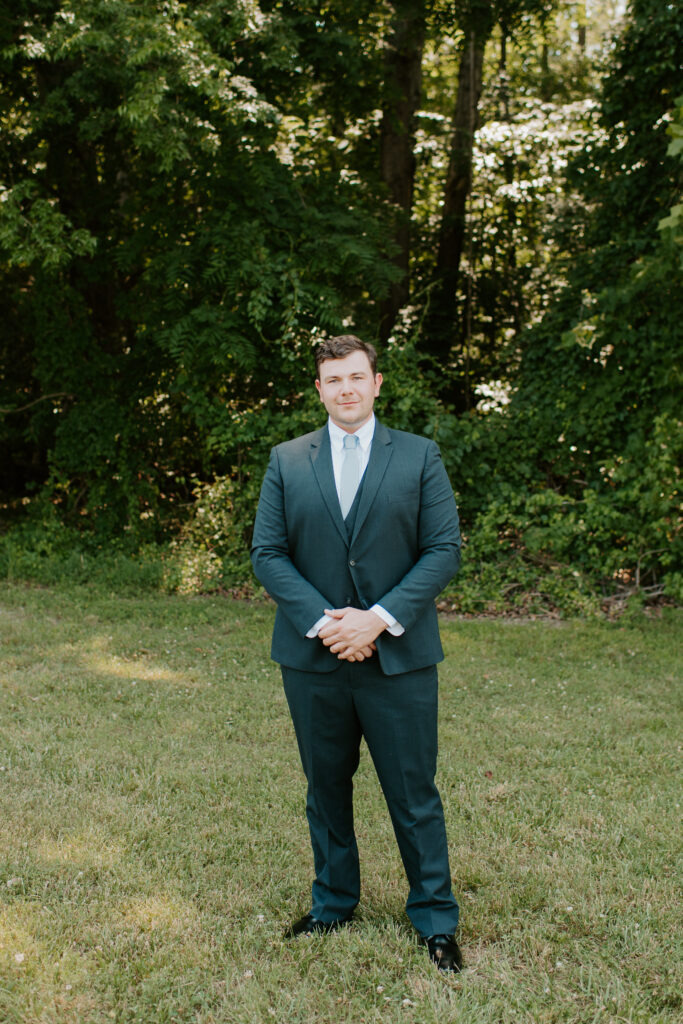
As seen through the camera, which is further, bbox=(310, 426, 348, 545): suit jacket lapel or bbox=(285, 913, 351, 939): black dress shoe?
bbox=(285, 913, 351, 939): black dress shoe

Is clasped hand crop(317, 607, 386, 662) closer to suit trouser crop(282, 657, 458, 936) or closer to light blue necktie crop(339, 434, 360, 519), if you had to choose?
suit trouser crop(282, 657, 458, 936)

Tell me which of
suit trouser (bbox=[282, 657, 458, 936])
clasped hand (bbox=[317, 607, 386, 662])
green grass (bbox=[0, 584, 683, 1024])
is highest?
clasped hand (bbox=[317, 607, 386, 662])

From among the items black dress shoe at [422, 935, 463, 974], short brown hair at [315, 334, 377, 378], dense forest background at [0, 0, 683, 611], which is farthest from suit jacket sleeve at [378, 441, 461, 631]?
dense forest background at [0, 0, 683, 611]

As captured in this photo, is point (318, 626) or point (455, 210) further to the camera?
point (455, 210)

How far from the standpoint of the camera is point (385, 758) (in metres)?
2.80

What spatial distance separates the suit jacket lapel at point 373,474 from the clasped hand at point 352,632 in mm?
262

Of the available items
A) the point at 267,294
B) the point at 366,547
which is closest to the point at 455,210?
the point at 267,294

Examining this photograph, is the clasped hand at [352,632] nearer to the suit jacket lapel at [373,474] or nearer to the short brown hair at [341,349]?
the suit jacket lapel at [373,474]

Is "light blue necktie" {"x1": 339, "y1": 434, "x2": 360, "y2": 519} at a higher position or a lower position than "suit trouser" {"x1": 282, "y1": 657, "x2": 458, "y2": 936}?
higher

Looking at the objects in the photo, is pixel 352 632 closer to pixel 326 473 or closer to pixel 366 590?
pixel 366 590

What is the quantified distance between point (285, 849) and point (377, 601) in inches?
60.2

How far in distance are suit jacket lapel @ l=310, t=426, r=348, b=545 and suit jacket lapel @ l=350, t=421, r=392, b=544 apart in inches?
2.4

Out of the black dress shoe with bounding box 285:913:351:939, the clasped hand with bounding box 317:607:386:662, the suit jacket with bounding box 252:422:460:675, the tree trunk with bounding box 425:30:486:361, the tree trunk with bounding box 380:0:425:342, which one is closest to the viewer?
the clasped hand with bounding box 317:607:386:662

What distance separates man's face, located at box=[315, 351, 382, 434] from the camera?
276 cm
